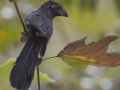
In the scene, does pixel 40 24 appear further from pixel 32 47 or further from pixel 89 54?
pixel 89 54

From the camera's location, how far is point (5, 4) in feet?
7.03

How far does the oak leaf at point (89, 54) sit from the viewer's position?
883mm

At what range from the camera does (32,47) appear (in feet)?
2.62

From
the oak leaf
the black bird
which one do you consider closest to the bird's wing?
the black bird

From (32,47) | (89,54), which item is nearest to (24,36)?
(32,47)

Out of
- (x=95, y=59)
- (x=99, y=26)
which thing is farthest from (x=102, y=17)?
(x=95, y=59)

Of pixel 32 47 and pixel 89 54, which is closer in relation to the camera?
pixel 32 47

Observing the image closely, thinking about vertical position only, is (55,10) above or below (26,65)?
above

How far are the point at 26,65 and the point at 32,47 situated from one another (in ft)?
0.16

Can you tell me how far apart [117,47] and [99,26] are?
0.48 meters

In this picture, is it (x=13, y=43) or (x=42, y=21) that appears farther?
(x=13, y=43)

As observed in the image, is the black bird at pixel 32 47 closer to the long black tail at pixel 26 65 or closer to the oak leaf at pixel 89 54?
the long black tail at pixel 26 65

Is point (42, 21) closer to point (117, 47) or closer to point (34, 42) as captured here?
point (34, 42)

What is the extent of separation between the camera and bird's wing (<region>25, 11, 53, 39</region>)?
76 cm
